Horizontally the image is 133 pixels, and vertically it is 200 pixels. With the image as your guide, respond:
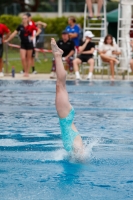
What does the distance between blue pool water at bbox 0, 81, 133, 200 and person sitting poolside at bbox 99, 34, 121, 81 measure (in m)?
4.84

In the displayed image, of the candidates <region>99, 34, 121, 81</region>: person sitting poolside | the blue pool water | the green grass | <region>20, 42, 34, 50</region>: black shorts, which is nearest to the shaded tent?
the green grass

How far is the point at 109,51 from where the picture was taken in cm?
2030

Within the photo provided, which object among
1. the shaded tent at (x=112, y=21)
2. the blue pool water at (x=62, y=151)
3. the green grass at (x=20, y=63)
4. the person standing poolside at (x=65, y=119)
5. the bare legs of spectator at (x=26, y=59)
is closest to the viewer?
the blue pool water at (x=62, y=151)

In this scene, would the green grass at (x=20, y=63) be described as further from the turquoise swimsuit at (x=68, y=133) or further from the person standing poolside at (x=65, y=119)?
the turquoise swimsuit at (x=68, y=133)

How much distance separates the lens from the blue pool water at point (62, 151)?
657cm

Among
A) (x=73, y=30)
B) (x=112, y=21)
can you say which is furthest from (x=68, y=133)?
(x=112, y=21)

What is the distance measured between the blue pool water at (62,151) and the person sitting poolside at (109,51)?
15.9 feet

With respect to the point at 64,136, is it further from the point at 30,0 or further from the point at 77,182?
the point at 30,0

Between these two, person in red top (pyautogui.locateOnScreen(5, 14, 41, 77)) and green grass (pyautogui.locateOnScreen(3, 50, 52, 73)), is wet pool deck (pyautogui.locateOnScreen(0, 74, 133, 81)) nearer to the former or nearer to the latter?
person in red top (pyautogui.locateOnScreen(5, 14, 41, 77))

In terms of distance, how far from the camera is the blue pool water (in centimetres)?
657

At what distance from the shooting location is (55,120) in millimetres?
11555

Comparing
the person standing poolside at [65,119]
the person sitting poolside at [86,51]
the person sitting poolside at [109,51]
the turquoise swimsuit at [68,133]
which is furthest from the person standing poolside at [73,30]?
the turquoise swimsuit at [68,133]

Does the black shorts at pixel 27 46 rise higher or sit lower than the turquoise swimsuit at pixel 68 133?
lower

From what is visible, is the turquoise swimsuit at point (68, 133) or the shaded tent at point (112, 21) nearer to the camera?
the turquoise swimsuit at point (68, 133)
